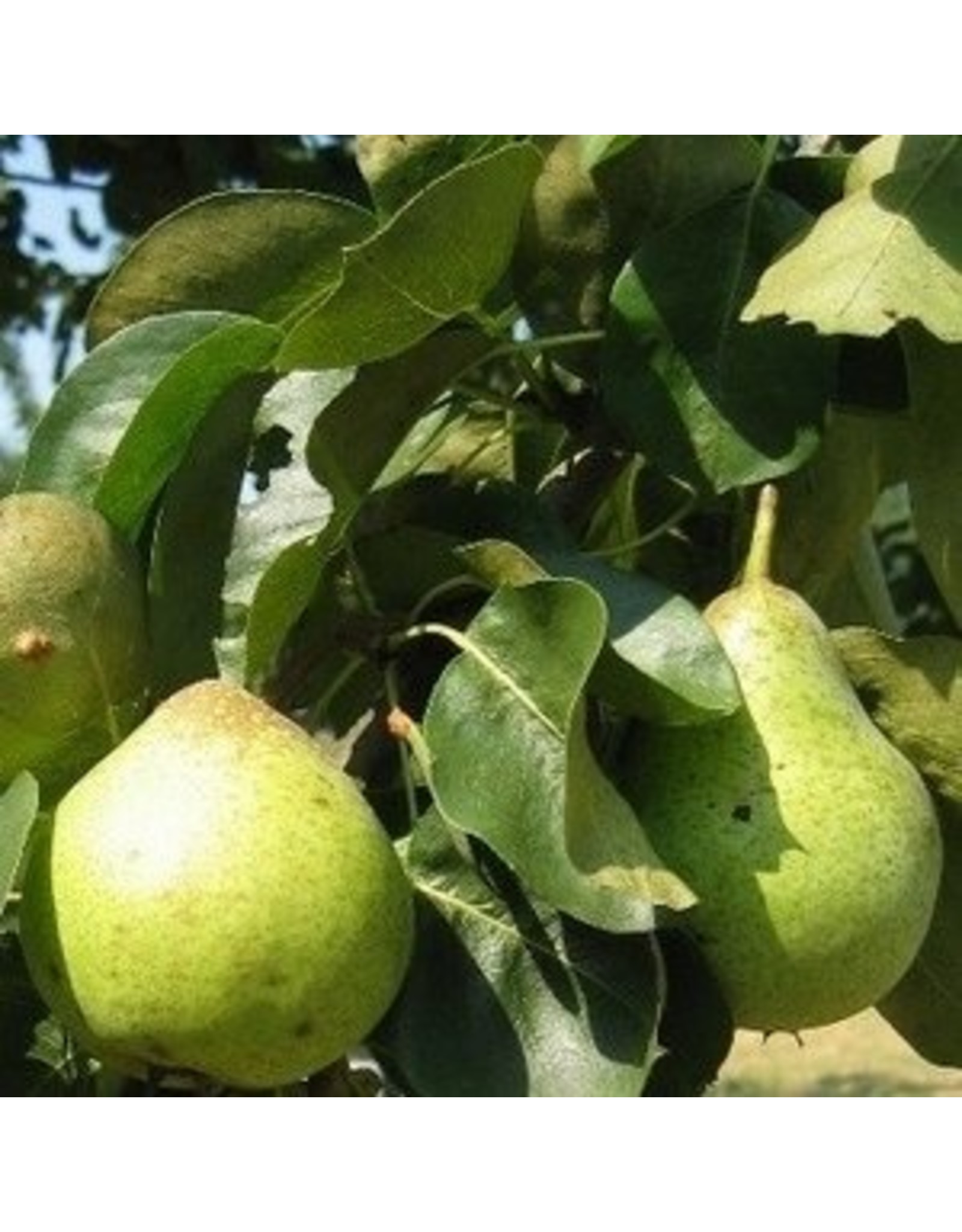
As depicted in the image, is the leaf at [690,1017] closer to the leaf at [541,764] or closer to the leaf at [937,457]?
the leaf at [541,764]

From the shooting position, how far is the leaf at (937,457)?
3.27ft

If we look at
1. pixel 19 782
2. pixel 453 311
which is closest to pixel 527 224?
pixel 453 311

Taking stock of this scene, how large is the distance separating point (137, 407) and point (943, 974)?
405 mm

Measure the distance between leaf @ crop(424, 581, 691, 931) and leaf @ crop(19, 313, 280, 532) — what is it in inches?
5.5

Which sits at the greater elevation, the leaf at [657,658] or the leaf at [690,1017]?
the leaf at [657,658]

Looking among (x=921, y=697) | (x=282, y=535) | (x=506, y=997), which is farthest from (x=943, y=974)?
(x=282, y=535)

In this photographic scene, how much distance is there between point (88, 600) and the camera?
0.93 m

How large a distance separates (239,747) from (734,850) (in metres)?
0.19

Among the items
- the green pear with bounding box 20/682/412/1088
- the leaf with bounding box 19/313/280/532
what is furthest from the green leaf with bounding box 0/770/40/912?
the leaf with bounding box 19/313/280/532

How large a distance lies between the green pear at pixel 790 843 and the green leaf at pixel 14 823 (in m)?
0.23

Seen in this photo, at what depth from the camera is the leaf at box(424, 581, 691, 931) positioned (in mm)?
846

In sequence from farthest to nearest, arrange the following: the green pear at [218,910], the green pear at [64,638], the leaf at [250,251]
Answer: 1. the leaf at [250,251]
2. the green pear at [64,638]
3. the green pear at [218,910]

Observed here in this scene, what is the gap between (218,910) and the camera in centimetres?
81

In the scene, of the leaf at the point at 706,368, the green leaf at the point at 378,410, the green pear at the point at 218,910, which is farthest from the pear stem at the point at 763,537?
the green pear at the point at 218,910
